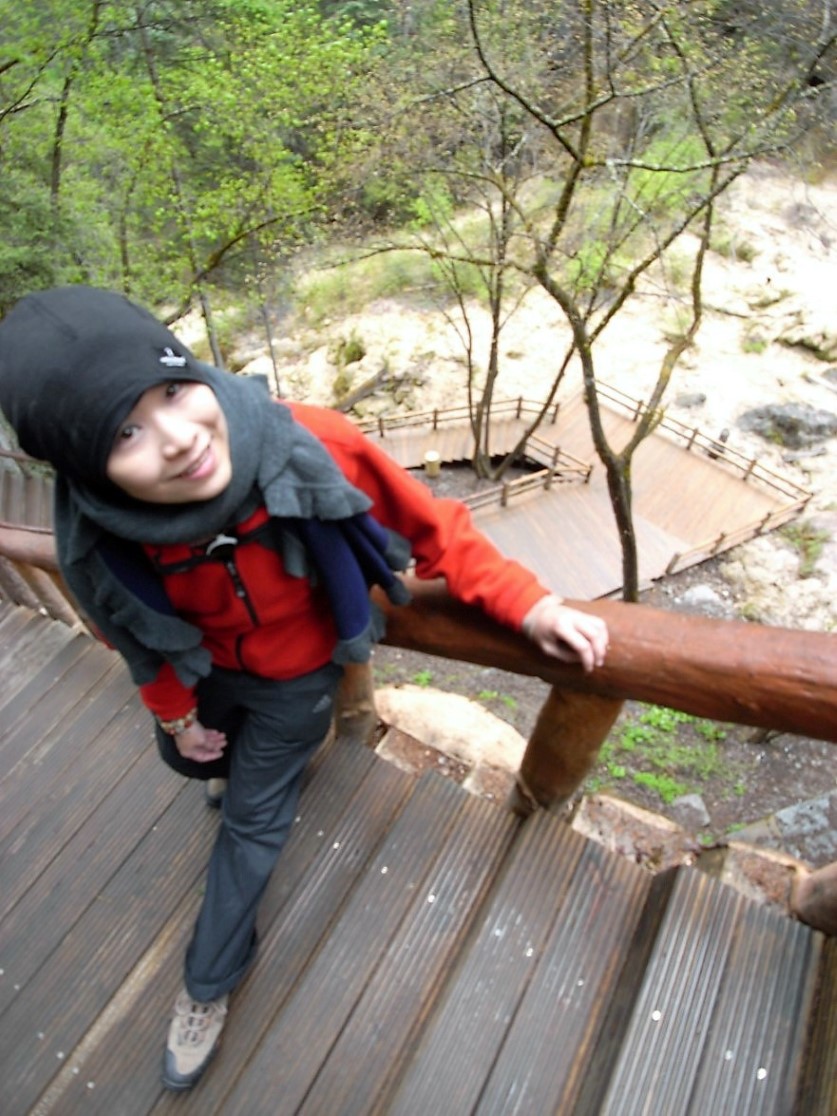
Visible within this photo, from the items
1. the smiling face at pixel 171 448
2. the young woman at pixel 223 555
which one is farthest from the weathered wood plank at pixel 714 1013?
the smiling face at pixel 171 448

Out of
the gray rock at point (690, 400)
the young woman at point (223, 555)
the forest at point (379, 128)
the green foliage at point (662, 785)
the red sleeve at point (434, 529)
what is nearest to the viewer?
the young woman at point (223, 555)

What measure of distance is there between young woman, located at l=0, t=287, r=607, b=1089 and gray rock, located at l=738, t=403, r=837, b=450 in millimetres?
11414

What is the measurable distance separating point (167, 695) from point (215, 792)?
0.63 metres

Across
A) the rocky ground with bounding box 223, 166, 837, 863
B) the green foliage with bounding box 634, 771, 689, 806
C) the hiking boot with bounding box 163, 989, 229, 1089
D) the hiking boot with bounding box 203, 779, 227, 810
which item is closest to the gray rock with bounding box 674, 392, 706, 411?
the rocky ground with bounding box 223, 166, 837, 863

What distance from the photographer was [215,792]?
2076 millimetres

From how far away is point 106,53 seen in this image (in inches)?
401

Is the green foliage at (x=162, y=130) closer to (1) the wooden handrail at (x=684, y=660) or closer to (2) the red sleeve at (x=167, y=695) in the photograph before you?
(2) the red sleeve at (x=167, y=695)

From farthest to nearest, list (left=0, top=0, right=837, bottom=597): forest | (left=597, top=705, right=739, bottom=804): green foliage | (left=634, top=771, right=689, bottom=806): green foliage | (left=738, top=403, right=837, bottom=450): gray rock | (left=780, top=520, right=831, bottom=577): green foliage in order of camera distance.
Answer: (left=738, top=403, right=837, bottom=450): gray rock, (left=780, top=520, right=831, bottom=577): green foliage, (left=0, top=0, right=837, bottom=597): forest, (left=597, top=705, right=739, bottom=804): green foliage, (left=634, top=771, right=689, bottom=806): green foliage

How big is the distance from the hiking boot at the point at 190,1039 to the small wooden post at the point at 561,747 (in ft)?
3.02

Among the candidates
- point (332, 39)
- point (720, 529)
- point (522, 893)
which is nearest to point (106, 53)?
point (332, 39)

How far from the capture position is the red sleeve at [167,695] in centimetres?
156

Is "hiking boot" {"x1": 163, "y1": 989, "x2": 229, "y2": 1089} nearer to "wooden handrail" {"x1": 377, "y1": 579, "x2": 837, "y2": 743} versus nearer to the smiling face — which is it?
"wooden handrail" {"x1": 377, "y1": 579, "x2": 837, "y2": 743}

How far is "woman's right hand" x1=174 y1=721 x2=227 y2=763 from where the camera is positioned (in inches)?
66.2

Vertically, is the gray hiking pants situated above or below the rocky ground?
above
